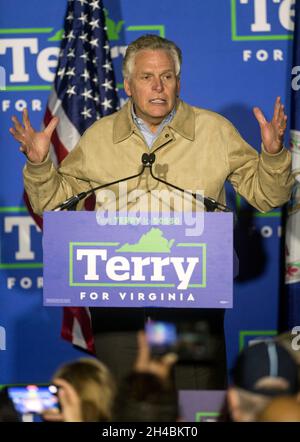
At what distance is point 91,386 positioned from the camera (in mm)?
2004

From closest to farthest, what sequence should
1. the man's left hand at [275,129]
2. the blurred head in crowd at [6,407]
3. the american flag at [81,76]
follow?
the blurred head in crowd at [6,407] < the man's left hand at [275,129] < the american flag at [81,76]

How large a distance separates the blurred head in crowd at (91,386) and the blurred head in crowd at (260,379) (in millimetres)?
303

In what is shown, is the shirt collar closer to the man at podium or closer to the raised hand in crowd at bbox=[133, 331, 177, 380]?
the man at podium

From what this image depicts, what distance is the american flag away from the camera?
161 inches

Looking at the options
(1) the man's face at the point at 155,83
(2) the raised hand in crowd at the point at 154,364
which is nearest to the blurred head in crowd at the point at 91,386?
(2) the raised hand in crowd at the point at 154,364

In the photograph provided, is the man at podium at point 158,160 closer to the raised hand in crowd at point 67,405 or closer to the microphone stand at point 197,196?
the microphone stand at point 197,196

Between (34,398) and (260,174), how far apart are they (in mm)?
1109

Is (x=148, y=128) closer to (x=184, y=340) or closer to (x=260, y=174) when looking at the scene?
(x=260, y=174)

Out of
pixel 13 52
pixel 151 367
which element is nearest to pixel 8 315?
pixel 13 52

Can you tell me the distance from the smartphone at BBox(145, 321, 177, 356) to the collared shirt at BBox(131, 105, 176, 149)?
25.8 inches

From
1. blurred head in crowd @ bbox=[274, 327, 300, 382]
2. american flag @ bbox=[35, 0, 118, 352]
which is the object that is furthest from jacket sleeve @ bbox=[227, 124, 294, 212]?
american flag @ bbox=[35, 0, 118, 352]

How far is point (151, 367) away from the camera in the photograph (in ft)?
7.36

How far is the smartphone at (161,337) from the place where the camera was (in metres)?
2.41
